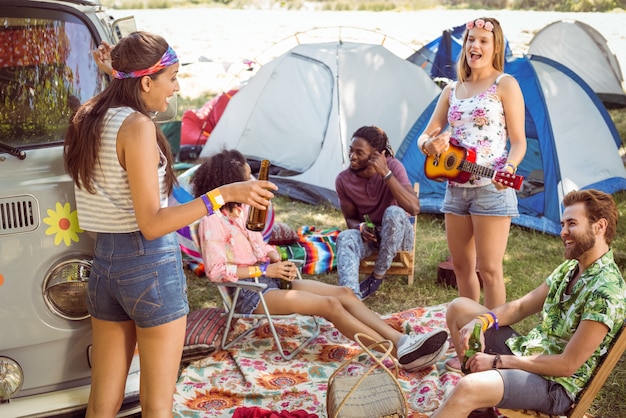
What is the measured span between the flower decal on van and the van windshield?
0.53m

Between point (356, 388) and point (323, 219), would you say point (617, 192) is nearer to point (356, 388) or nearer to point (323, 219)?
point (323, 219)

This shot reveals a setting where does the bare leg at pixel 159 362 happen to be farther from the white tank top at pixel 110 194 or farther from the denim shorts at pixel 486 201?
the denim shorts at pixel 486 201

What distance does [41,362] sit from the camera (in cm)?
286

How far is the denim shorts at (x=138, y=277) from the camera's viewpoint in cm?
256

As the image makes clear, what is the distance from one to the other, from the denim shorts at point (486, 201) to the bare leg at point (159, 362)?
6.12 feet

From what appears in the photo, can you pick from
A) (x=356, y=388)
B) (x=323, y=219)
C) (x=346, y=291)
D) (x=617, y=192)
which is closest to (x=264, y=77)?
(x=323, y=219)

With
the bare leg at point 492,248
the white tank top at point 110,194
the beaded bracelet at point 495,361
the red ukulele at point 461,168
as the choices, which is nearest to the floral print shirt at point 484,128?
the red ukulele at point 461,168

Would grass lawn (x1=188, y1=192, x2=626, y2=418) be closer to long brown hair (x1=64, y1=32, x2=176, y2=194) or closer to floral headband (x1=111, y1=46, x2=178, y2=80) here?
long brown hair (x1=64, y1=32, x2=176, y2=194)

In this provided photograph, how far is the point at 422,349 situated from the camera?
3926mm

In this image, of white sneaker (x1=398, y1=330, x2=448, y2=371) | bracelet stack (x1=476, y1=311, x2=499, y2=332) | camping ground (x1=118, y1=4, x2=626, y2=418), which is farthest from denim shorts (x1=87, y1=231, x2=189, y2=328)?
camping ground (x1=118, y1=4, x2=626, y2=418)

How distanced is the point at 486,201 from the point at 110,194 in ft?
6.83

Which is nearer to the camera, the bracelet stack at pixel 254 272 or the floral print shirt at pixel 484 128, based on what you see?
the floral print shirt at pixel 484 128

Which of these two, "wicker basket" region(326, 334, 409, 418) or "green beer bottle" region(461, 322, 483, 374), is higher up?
"green beer bottle" region(461, 322, 483, 374)

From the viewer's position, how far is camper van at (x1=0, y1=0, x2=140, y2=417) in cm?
274
